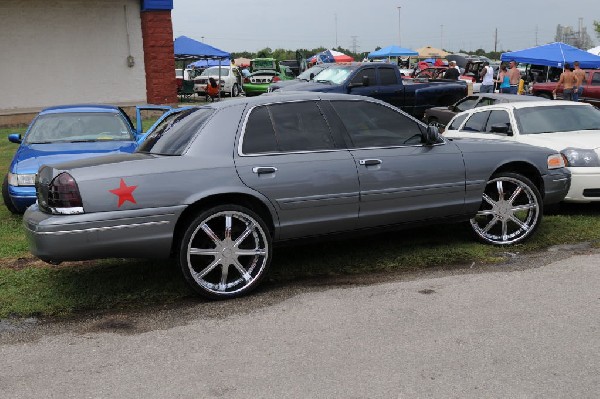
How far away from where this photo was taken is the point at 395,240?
22.1 ft

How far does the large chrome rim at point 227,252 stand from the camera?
5.05m

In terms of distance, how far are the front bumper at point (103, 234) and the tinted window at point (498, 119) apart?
18.4 feet

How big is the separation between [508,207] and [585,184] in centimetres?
173

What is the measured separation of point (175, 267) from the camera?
19.6ft

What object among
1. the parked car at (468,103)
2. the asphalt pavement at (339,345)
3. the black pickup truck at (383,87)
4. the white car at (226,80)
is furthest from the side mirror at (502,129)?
the white car at (226,80)

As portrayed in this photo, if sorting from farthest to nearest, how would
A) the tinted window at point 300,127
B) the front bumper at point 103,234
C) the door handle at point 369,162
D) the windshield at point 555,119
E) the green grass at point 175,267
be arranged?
the windshield at point 555,119 < the door handle at point 369,162 < the tinted window at point 300,127 < the green grass at point 175,267 < the front bumper at point 103,234

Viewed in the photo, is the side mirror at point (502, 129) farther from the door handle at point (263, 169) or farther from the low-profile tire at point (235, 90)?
the low-profile tire at point (235, 90)

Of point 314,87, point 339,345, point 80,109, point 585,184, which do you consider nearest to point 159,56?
point 314,87

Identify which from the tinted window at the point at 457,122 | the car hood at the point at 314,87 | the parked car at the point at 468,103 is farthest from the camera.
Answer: the car hood at the point at 314,87

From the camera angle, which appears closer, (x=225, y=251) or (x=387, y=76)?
(x=225, y=251)

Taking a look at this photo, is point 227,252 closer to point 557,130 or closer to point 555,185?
point 555,185

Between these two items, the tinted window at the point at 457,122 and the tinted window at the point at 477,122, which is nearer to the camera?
the tinted window at the point at 477,122

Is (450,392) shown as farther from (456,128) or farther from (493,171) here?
(456,128)

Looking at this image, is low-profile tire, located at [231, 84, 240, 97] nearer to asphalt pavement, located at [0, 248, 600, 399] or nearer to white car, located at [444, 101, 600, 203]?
Answer: white car, located at [444, 101, 600, 203]
